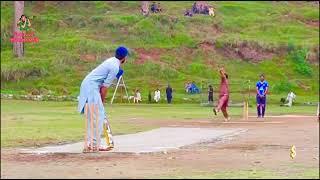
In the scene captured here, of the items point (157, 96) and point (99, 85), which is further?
point (157, 96)

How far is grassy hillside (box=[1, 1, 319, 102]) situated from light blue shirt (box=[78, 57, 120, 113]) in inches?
1271

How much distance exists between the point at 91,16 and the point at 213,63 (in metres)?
13.5

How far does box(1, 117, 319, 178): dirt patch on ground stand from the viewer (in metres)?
11.3

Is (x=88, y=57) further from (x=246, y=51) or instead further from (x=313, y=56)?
(x=313, y=56)

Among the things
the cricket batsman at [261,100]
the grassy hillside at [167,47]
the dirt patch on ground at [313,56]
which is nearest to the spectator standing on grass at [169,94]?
the grassy hillside at [167,47]

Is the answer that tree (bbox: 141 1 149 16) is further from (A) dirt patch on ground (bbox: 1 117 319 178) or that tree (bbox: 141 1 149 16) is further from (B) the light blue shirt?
(B) the light blue shirt

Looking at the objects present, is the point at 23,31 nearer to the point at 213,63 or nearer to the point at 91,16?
the point at 91,16


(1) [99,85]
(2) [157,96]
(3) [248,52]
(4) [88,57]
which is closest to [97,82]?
(1) [99,85]

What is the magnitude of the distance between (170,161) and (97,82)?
212 cm

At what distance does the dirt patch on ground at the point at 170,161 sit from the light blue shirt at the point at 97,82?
1014mm

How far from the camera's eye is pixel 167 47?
195 feet

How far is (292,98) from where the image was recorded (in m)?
43.2

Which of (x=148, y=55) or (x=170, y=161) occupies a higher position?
(x=148, y=55)

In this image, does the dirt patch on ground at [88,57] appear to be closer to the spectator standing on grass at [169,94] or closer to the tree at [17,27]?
the tree at [17,27]
